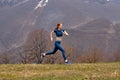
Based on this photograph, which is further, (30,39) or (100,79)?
(30,39)

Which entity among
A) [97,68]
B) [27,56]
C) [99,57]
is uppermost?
[97,68]

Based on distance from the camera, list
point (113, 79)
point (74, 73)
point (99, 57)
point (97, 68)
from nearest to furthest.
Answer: point (113, 79)
point (74, 73)
point (97, 68)
point (99, 57)

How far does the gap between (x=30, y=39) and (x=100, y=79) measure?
310 feet

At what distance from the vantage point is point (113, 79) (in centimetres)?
1991

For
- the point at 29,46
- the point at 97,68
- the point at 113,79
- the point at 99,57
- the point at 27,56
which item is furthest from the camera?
the point at 99,57

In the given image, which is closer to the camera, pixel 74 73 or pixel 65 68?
pixel 74 73

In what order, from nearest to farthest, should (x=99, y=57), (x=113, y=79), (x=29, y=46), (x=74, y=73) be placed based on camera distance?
(x=113, y=79) → (x=74, y=73) → (x=29, y=46) → (x=99, y=57)

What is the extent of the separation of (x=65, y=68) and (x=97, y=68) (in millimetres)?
1955

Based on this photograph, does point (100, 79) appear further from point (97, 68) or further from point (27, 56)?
point (27, 56)

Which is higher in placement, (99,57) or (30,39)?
(30,39)

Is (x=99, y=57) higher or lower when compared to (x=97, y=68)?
lower

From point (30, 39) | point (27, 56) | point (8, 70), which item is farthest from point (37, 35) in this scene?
point (8, 70)

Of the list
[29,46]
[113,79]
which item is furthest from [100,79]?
[29,46]

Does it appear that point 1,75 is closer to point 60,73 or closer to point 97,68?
point 60,73
